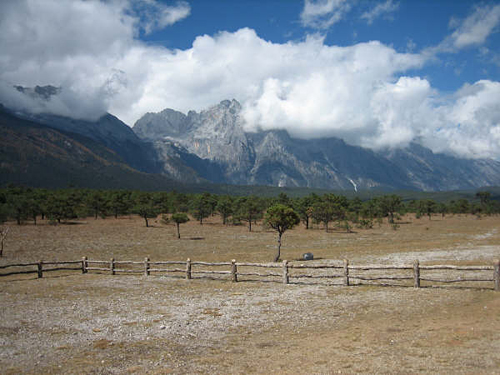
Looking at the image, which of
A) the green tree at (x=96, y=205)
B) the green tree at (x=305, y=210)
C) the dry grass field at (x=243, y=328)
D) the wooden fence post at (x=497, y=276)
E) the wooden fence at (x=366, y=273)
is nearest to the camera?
the dry grass field at (x=243, y=328)

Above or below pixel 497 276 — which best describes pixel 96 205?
above

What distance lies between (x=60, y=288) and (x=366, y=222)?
75.8 meters

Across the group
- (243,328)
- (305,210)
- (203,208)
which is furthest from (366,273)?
(203,208)

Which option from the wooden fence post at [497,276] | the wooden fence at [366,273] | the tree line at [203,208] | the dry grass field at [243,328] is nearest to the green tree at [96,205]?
the tree line at [203,208]

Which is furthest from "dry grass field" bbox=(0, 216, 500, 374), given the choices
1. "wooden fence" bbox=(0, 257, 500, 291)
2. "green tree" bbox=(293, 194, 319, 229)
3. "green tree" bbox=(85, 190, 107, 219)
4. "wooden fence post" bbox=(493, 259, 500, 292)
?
"green tree" bbox=(85, 190, 107, 219)

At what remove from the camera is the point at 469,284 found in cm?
2005

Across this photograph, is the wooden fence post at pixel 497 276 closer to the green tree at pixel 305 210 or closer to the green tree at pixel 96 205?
the green tree at pixel 305 210

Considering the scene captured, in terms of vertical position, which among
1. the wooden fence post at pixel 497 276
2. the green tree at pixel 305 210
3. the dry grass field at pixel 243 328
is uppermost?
the green tree at pixel 305 210

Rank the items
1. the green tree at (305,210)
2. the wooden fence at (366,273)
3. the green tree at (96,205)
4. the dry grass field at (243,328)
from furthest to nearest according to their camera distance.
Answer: the green tree at (96,205)
the green tree at (305,210)
the wooden fence at (366,273)
the dry grass field at (243,328)

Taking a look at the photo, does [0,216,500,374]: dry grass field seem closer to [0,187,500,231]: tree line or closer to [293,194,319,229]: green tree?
[0,187,500,231]: tree line

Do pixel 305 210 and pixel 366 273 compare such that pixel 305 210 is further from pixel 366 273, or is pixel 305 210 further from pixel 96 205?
pixel 366 273

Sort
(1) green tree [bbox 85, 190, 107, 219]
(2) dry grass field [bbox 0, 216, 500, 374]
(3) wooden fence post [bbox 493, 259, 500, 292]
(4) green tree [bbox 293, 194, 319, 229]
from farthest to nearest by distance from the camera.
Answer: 1. (1) green tree [bbox 85, 190, 107, 219]
2. (4) green tree [bbox 293, 194, 319, 229]
3. (3) wooden fence post [bbox 493, 259, 500, 292]
4. (2) dry grass field [bbox 0, 216, 500, 374]

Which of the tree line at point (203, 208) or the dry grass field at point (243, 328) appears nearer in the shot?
the dry grass field at point (243, 328)

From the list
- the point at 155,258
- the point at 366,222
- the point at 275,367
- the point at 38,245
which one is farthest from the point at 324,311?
the point at 366,222
